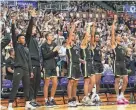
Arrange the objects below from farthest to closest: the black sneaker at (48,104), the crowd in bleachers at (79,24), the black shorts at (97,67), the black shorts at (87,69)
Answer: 1. the crowd in bleachers at (79,24)
2. the black shorts at (97,67)
3. the black shorts at (87,69)
4. the black sneaker at (48,104)

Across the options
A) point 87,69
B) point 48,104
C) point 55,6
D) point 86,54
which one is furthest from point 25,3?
point 48,104

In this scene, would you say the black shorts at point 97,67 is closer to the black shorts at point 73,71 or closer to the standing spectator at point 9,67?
the black shorts at point 73,71

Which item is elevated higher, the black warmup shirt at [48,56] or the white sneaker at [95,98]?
the black warmup shirt at [48,56]

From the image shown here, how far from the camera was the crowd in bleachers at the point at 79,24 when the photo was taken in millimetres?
14182

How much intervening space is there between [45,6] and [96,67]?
1041 centimetres

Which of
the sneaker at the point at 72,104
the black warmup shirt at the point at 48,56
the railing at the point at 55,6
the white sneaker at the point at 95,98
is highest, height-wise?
the railing at the point at 55,6

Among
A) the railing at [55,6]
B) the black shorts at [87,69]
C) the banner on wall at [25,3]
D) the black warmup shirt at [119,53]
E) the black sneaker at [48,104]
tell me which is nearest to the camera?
the black sneaker at [48,104]

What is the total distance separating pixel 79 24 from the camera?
1964 centimetres

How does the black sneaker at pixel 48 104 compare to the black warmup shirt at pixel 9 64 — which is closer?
the black sneaker at pixel 48 104

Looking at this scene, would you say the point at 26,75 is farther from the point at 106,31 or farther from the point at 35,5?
the point at 35,5

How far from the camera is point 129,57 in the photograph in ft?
45.6

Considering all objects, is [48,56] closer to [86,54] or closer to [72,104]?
[86,54]

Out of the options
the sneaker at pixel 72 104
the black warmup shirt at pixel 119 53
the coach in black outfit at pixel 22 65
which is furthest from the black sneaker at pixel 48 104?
the black warmup shirt at pixel 119 53

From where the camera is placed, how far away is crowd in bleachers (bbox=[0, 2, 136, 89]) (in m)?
14.2
